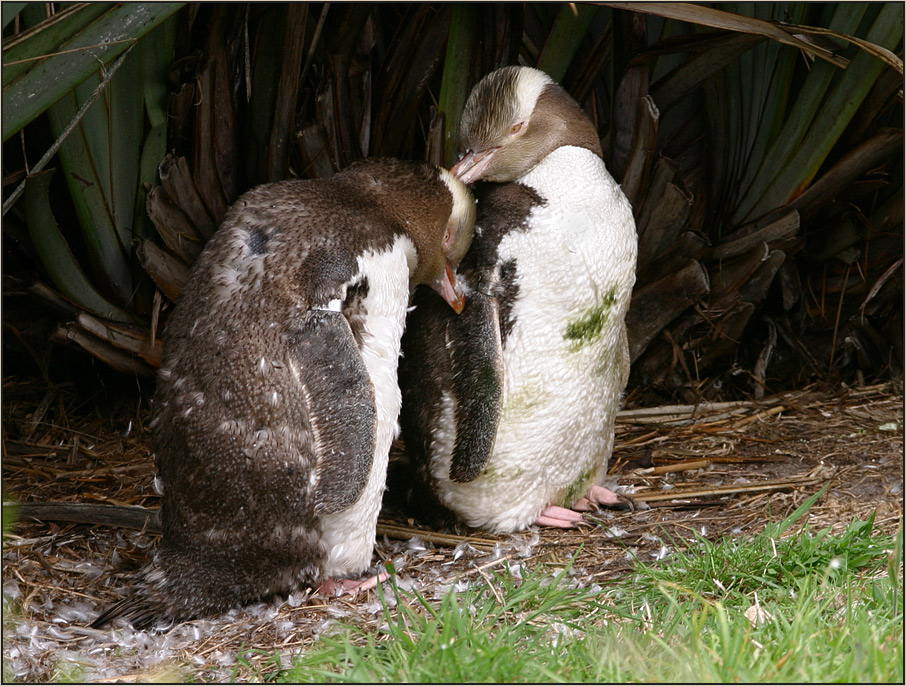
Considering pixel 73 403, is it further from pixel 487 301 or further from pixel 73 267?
pixel 487 301

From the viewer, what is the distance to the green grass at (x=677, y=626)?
1.60 metres

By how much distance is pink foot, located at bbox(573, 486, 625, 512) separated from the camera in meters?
3.01

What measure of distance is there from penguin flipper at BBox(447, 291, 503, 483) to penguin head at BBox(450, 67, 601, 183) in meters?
0.37

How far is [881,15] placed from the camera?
2.94 m

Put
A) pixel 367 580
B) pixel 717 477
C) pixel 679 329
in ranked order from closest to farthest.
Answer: pixel 367 580, pixel 717 477, pixel 679 329

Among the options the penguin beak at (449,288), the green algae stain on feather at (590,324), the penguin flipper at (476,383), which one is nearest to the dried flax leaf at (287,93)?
the penguin beak at (449,288)

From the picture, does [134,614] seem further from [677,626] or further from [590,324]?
[590,324]

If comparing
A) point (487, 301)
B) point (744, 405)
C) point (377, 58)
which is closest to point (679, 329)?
point (744, 405)

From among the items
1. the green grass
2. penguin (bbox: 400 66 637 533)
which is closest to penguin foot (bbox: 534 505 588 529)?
penguin (bbox: 400 66 637 533)

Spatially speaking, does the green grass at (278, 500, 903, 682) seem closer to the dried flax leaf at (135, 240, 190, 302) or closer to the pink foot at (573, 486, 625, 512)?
the pink foot at (573, 486, 625, 512)

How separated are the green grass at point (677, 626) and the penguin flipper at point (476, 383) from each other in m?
0.36

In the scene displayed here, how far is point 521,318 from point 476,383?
0.72 feet

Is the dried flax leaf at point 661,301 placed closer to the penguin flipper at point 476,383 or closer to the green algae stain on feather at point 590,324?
the green algae stain on feather at point 590,324

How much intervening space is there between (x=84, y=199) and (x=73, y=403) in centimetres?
105
